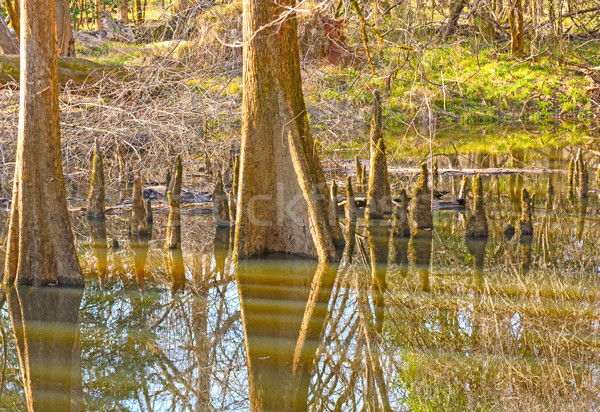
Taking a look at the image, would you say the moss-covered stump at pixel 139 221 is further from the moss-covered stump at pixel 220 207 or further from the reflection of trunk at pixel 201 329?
the reflection of trunk at pixel 201 329

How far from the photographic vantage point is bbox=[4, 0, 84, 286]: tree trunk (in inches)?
304

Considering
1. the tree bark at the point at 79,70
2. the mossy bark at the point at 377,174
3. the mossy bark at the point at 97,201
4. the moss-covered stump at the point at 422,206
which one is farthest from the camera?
the tree bark at the point at 79,70

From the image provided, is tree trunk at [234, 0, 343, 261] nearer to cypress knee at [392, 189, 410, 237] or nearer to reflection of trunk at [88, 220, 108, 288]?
cypress knee at [392, 189, 410, 237]

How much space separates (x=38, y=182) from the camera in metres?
7.76

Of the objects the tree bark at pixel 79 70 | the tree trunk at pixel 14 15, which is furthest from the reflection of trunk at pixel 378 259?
→ the tree trunk at pixel 14 15

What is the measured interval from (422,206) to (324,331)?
15.5ft

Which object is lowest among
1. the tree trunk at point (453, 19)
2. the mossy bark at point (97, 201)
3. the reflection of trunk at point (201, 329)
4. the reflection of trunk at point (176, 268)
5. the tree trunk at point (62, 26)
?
the reflection of trunk at point (201, 329)

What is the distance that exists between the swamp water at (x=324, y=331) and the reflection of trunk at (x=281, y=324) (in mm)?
19

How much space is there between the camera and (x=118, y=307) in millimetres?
7602

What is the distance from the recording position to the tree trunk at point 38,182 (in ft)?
25.3

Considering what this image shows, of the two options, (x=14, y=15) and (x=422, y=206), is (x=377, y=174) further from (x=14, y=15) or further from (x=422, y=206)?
(x=14, y=15)

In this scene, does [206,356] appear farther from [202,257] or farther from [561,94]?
[561,94]

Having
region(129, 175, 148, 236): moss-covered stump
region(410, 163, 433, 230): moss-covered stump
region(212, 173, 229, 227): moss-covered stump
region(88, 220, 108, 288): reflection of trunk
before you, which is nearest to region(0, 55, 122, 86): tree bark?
region(88, 220, 108, 288): reflection of trunk

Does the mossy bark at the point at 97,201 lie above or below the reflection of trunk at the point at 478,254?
above
